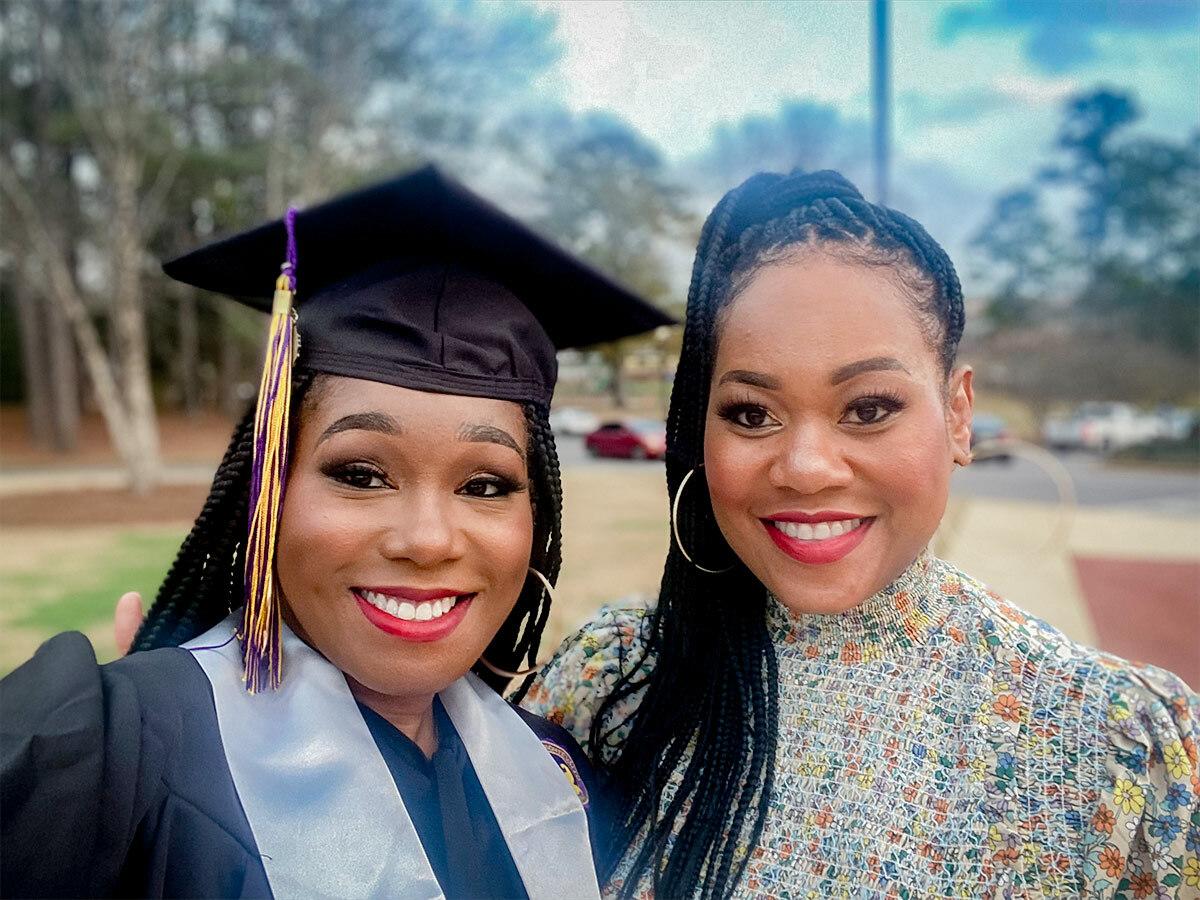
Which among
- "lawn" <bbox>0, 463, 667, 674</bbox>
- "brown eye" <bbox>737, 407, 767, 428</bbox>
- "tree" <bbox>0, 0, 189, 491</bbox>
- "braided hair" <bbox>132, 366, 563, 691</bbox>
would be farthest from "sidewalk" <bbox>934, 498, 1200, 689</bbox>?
"tree" <bbox>0, 0, 189, 491</bbox>

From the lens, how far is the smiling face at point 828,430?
1.49 metres

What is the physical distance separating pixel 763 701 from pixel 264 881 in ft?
2.75

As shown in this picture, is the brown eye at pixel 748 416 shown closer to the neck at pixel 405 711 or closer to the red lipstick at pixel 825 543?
the red lipstick at pixel 825 543

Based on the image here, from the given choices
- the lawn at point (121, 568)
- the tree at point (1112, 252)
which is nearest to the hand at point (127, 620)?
the lawn at point (121, 568)

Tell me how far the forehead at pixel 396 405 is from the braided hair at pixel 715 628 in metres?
0.42

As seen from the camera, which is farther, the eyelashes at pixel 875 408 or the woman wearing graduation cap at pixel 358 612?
the eyelashes at pixel 875 408

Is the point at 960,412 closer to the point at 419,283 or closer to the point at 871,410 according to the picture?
the point at 871,410

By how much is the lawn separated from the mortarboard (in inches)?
73.0

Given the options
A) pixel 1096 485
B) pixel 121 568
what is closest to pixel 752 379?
pixel 121 568

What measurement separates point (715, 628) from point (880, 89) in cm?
228

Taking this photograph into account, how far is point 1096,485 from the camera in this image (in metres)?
20.6

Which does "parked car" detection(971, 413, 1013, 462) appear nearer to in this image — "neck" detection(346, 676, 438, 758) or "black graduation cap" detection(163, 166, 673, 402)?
"black graduation cap" detection(163, 166, 673, 402)

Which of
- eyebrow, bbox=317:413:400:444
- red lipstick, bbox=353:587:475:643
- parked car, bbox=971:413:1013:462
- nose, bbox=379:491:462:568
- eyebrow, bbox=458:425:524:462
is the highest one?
eyebrow, bbox=317:413:400:444

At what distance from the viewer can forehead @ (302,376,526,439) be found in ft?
4.71
